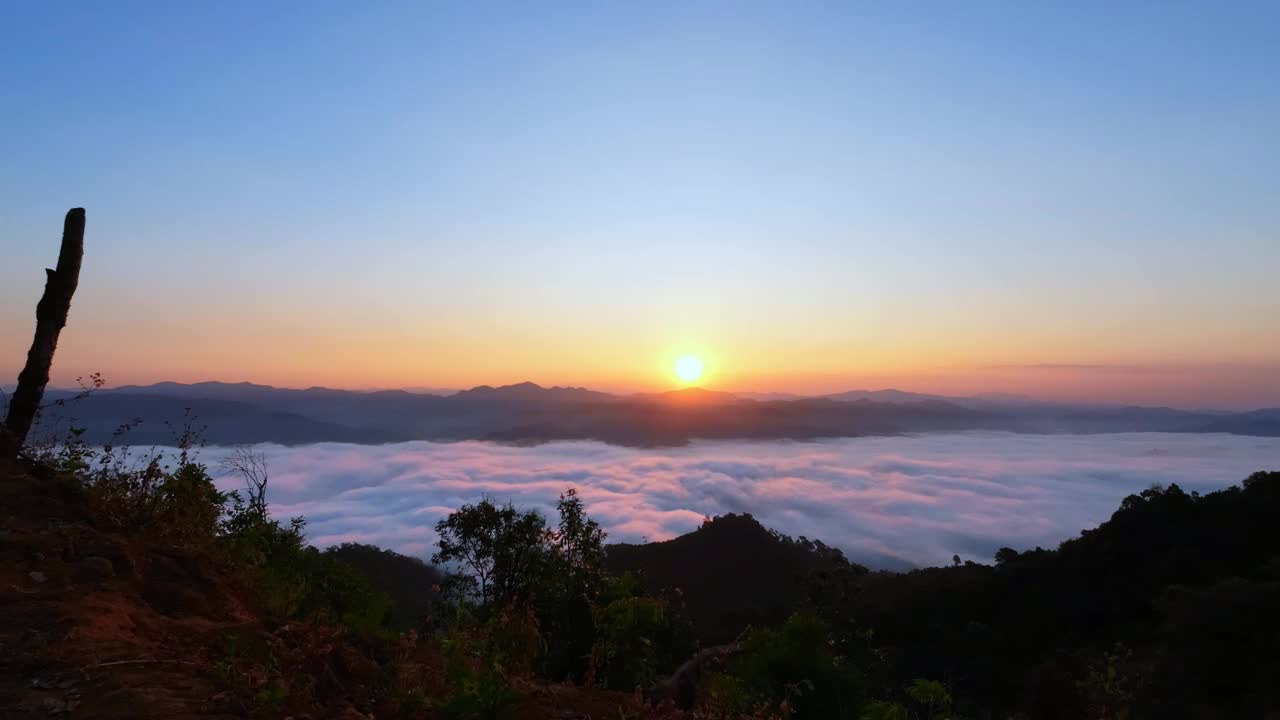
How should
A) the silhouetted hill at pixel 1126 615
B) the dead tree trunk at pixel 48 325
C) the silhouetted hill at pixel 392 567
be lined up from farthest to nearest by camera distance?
the silhouetted hill at pixel 392 567 → the silhouetted hill at pixel 1126 615 → the dead tree trunk at pixel 48 325

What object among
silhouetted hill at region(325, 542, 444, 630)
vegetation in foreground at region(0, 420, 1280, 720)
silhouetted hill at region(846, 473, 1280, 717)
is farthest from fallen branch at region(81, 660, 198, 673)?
silhouetted hill at region(325, 542, 444, 630)

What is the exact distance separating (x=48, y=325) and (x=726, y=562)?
394ft

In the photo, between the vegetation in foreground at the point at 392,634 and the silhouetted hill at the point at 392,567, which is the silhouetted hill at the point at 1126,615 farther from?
the silhouetted hill at the point at 392,567

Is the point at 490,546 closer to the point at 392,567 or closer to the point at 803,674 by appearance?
the point at 803,674

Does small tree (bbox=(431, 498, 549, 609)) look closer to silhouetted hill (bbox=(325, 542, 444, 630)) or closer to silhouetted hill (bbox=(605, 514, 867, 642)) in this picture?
silhouetted hill (bbox=(325, 542, 444, 630))

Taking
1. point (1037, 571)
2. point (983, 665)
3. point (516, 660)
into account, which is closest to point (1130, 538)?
point (1037, 571)

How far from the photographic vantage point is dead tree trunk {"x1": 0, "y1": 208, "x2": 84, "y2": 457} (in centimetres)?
1005

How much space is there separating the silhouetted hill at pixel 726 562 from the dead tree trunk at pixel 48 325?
91.8 metres

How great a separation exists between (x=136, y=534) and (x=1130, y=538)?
2763 inches

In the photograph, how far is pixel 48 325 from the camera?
10.4 meters

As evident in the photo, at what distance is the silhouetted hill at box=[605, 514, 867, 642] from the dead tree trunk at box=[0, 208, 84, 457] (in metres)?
91.8

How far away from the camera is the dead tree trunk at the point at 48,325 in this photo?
1005 cm

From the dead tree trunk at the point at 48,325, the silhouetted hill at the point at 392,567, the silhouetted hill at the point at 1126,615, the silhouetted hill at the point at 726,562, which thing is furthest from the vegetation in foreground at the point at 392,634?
the silhouetted hill at the point at 726,562

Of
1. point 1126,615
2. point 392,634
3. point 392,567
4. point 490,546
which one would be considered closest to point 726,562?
point 392,567
